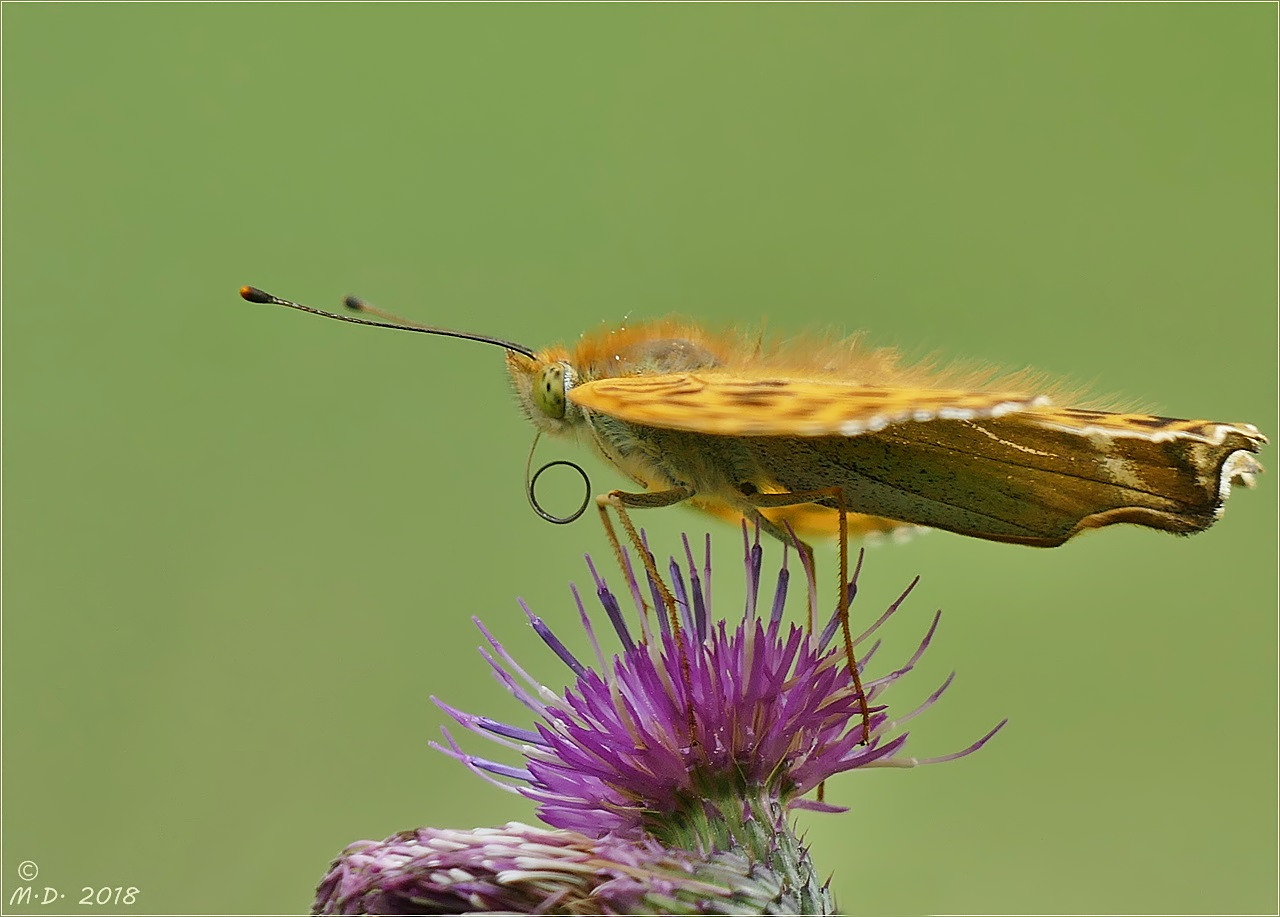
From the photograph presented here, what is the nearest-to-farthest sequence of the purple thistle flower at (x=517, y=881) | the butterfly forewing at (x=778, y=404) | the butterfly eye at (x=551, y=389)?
the butterfly forewing at (x=778, y=404), the purple thistle flower at (x=517, y=881), the butterfly eye at (x=551, y=389)

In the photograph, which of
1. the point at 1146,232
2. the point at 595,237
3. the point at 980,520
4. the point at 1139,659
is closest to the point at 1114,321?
the point at 1146,232

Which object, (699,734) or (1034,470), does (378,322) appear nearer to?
(699,734)

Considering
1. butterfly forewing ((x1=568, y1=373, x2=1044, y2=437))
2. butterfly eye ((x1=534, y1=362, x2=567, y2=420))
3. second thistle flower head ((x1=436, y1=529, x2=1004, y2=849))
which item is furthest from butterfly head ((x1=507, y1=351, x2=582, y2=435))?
second thistle flower head ((x1=436, y1=529, x2=1004, y2=849))

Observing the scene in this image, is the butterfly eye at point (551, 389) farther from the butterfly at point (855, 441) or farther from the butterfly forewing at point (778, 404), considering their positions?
the butterfly forewing at point (778, 404)

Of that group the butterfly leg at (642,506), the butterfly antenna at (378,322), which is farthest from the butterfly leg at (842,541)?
the butterfly antenna at (378,322)

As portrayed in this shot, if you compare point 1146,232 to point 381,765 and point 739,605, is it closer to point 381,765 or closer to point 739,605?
point 739,605

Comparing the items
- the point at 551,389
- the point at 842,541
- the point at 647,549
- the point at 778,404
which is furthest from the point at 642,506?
the point at 778,404
